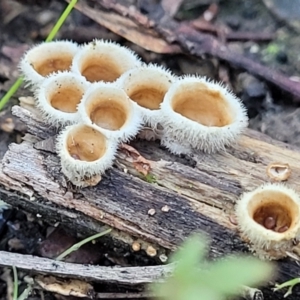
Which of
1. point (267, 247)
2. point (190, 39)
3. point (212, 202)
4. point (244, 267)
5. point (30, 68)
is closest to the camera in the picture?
point (244, 267)

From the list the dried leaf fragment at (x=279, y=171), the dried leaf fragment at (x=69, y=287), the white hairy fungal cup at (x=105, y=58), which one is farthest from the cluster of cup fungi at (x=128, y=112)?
the dried leaf fragment at (x=69, y=287)

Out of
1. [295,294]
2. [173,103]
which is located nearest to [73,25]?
[173,103]

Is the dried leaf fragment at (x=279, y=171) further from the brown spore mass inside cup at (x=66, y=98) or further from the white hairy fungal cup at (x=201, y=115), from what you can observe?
the brown spore mass inside cup at (x=66, y=98)

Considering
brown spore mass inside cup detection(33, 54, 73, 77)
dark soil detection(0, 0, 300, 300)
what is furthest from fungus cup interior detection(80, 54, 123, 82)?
dark soil detection(0, 0, 300, 300)

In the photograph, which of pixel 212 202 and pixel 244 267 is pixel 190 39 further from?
pixel 244 267

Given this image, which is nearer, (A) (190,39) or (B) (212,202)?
(B) (212,202)

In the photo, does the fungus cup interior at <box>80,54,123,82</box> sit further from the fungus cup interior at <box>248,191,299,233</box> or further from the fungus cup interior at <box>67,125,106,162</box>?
the fungus cup interior at <box>248,191,299,233</box>
